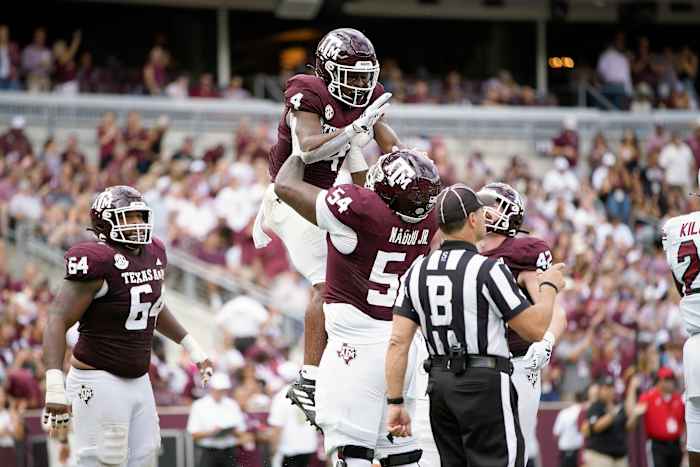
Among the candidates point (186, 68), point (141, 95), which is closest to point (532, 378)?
point (141, 95)

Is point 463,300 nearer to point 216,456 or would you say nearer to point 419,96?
point 216,456

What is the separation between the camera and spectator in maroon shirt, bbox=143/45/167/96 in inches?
923

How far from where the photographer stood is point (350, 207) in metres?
7.32

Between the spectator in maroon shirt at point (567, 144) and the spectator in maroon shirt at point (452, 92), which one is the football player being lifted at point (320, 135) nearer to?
the spectator in maroon shirt at point (567, 144)

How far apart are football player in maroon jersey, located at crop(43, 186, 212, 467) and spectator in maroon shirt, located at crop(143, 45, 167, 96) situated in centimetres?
1498

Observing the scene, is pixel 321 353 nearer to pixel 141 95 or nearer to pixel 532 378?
pixel 532 378

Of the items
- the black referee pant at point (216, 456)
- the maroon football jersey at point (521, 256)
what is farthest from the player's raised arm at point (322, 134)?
the black referee pant at point (216, 456)

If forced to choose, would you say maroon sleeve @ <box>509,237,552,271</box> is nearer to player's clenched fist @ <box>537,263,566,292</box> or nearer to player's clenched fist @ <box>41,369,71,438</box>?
player's clenched fist @ <box>537,263,566,292</box>

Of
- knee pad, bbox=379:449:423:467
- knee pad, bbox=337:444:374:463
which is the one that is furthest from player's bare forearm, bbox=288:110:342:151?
knee pad, bbox=379:449:423:467

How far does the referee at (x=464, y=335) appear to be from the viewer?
688 centimetres

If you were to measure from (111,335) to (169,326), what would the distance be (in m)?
0.74

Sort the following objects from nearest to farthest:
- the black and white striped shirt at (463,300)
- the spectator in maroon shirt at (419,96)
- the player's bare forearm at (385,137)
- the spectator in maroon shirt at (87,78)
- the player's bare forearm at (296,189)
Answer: the black and white striped shirt at (463,300), the player's bare forearm at (296,189), the player's bare forearm at (385,137), the spectator in maroon shirt at (87,78), the spectator in maroon shirt at (419,96)

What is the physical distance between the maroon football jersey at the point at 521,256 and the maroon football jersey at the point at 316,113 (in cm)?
112

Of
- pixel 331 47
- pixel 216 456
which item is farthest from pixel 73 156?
pixel 331 47
